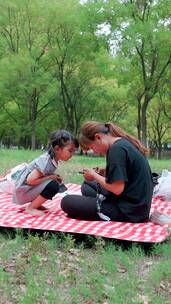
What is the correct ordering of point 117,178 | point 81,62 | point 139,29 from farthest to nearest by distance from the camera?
→ point 81,62
point 139,29
point 117,178

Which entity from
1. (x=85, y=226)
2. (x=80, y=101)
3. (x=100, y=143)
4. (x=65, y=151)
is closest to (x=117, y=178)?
(x=100, y=143)

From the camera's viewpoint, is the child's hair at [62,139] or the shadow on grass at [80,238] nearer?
the shadow on grass at [80,238]

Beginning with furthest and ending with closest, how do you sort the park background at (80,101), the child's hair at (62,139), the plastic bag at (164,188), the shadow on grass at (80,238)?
the plastic bag at (164,188)
the child's hair at (62,139)
the shadow on grass at (80,238)
the park background at (80,101)

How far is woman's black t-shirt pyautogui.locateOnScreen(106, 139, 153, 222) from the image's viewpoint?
4.12 m

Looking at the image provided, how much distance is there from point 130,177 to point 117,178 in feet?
0.79

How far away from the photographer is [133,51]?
68.2ft

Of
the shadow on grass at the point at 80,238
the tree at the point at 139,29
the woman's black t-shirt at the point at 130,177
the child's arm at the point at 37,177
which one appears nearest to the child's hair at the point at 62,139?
the child's arm at the point at 37,177

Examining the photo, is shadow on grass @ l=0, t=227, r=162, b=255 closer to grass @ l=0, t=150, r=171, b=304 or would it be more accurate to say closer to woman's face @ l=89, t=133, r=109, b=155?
grass @ l=0, t=150, r=171, b=304

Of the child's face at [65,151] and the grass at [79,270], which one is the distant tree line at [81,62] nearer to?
the child's face at [65,151]

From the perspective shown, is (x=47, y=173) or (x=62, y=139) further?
(x=47, y=173)

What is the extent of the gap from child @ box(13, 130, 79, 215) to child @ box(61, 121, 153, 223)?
1.39 feet

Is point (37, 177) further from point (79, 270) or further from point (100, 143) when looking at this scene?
point (79, 270)

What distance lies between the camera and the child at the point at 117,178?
4.15 metres

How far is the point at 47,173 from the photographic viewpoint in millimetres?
4969
